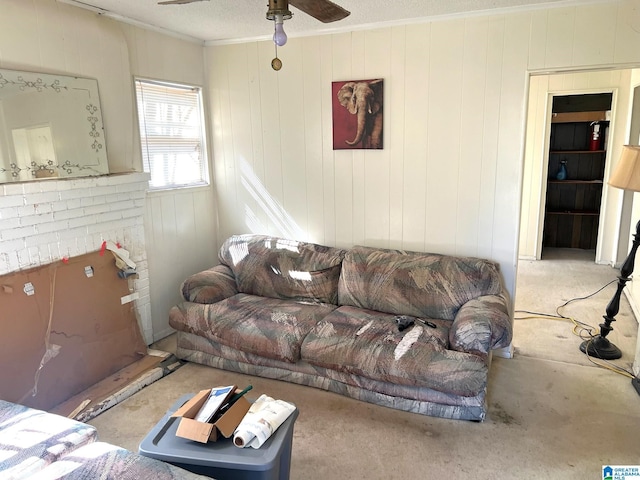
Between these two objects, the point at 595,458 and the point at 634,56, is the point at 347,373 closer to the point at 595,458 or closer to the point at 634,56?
the point at 595,458

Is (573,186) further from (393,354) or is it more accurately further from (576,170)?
(393,354)

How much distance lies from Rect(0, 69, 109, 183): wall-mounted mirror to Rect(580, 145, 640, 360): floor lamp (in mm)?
3310

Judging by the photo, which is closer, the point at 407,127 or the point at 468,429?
the point at 468,429

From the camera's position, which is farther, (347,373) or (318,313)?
(318,313)

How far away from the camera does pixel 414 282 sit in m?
3.10

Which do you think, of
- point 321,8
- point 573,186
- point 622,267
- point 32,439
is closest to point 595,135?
point 573,186

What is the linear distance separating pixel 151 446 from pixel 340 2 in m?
2.59

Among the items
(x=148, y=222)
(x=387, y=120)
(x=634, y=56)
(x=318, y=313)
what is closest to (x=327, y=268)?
(x=318, y=313)

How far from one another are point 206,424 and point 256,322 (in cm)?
128

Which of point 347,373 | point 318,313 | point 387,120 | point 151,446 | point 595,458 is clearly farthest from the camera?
point 387,120

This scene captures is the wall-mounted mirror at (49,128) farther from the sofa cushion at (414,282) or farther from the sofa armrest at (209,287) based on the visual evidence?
the sofa cushion at (414,282)

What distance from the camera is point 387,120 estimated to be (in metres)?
3.40

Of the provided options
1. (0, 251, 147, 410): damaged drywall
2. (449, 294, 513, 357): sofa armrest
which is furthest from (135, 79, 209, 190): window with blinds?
(449, 294, 513, 357): sofa armrest
